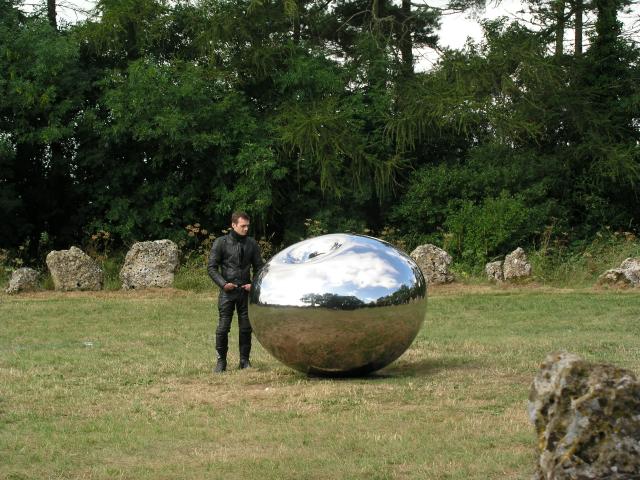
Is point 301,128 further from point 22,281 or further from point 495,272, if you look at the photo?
point 22,281

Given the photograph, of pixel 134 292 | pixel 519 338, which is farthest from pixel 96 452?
pixel 134 292

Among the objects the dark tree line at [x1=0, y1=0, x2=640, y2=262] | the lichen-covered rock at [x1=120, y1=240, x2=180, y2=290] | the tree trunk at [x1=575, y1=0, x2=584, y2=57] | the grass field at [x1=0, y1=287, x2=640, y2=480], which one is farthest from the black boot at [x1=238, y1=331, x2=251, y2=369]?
the tree trunk at [x1=575, y1=0, x2=584, y2=57]

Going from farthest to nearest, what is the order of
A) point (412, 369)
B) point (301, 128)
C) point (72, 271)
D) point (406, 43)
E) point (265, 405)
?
1. point (406, 43)
2. point (301, 128)
3. point (72, 271)
4. point (412, 369)
5. point (265, 405)

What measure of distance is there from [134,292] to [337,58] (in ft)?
40.8

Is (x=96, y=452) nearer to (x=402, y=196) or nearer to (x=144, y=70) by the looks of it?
(x=144, y=70)

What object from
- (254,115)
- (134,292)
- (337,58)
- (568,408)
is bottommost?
(134,292)

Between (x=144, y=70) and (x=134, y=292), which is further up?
(x=144, y=70)

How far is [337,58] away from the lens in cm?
3095

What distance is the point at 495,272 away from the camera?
74.2ft

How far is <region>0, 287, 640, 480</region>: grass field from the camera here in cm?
714

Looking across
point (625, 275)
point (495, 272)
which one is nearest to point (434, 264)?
point (495, 272)

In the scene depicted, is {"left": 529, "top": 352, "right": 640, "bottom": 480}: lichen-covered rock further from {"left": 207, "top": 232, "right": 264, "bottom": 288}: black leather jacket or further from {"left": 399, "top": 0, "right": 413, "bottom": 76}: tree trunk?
{"left": 399, "top": 0, "right": 413, "bottom": 76}: tree trunk

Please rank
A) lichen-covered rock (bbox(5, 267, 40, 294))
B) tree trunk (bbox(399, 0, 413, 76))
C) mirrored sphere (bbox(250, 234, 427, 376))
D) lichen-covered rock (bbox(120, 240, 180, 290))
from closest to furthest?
mirrored sphere (bbox(250, 234, 427, 376)), lichen-covered rock (bbox(5, 267, 40, 294)), lichen-covered rock (bbox(120, 240, 180, 290)), tree trunk (bbox(399, 0, 413, 76))

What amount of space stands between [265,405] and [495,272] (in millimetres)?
14027
